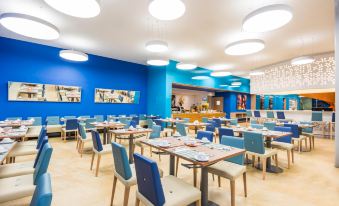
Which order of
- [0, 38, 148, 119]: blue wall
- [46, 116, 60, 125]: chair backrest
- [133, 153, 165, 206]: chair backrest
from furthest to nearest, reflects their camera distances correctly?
1. [46, 116, 60, 125]: chair backrest
2. [0, 38, 148, 119]: blue wall
3. [133, 153, 165, 206]: chair backrest

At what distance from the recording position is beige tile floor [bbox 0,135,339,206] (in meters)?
2.52

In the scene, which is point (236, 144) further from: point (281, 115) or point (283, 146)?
point (281, 115)

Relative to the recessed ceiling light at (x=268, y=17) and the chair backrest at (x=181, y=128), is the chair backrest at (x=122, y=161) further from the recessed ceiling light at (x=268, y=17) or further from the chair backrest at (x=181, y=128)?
the chair backrest at (x=181, y=128)

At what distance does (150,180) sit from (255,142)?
101 inches

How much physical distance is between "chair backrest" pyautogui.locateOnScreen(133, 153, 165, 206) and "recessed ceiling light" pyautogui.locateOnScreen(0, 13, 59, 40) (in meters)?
3.52

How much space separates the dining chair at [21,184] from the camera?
5.59 ft

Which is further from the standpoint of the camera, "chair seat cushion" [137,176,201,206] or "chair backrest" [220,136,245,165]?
"chair backrest" [220,136,245,165]

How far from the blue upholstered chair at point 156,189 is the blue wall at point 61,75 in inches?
278

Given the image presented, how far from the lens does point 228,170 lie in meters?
2.32

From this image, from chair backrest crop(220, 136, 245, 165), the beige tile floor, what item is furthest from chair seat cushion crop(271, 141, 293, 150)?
chair backrest crop(220, 136, 245, 165)

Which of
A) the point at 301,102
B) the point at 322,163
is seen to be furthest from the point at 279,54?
the point at 301,102

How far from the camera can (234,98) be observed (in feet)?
46.8

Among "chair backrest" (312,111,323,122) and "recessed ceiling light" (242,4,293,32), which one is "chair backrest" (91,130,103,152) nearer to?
"recessed ceiling light" (242,4,293,32)

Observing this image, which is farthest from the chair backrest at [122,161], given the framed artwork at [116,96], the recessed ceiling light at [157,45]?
the framed artwork at [116,96]
